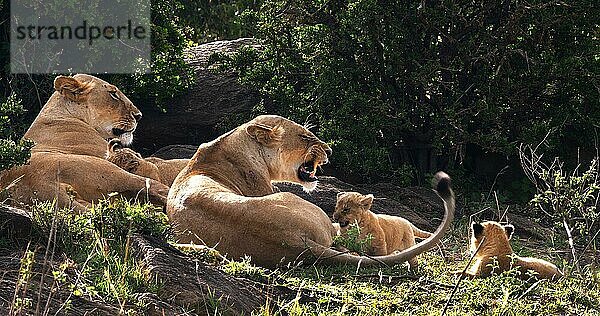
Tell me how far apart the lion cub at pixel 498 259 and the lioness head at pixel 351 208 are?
97 cm

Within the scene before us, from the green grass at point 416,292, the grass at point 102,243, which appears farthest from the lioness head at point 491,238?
the grass at point 102,243

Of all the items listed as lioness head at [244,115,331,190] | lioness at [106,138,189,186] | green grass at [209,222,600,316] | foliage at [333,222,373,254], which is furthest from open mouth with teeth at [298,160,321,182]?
green grass at [209,222,600,316]

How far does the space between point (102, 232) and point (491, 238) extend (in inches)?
100

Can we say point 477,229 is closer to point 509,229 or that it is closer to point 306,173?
point 509,229

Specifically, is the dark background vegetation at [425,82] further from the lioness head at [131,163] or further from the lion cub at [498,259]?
the lion cub at [498,259]

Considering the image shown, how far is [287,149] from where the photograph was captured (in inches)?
316

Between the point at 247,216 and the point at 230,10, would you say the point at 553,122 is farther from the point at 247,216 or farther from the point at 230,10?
the point at 230,10

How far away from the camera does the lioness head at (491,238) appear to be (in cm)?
671

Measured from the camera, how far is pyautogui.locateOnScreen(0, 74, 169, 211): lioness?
7.16 metres

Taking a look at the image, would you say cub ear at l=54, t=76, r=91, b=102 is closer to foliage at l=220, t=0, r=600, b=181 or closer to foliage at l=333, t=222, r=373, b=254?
foliage at l=220, t=0, r=600, b=181

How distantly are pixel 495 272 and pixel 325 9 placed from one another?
18.9 ft

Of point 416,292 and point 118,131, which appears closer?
point 416,292

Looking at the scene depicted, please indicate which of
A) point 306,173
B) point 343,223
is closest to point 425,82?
point 306,173

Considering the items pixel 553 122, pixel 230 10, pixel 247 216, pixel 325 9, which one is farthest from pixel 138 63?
pixel 230 10
